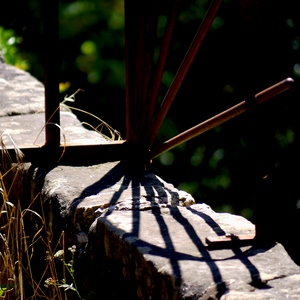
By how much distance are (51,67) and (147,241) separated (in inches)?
35.8

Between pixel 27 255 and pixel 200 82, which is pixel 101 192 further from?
pixel 200 82

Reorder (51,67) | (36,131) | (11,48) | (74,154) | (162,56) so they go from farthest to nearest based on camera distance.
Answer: (11,48), (36,131), (74,154), (51,67), (162,56)

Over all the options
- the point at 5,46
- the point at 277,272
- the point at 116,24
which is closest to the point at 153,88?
the point at 277,272

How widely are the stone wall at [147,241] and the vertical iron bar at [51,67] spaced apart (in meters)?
0.14

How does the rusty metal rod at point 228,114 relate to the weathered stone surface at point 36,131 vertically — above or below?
above

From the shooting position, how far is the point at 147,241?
72.1 inches

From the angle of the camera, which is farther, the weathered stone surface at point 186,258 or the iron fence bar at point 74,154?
the iron fence bar at point 74,154

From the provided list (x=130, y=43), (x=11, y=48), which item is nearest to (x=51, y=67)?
(x=130, y=43)

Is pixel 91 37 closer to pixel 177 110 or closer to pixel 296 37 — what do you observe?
pixel 177 110

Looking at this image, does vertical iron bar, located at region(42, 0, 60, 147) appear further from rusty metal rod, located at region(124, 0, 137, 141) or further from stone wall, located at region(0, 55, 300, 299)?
rusty metal rod, located at region(124, 0, 137, 141)

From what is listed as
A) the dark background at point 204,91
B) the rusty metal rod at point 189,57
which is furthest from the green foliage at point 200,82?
the rusty metal rod at point 189,57

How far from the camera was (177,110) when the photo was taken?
14.1 ft

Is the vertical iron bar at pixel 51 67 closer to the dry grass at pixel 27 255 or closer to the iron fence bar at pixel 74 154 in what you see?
the iron fence bar at pixel 74 154

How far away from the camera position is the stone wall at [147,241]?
1585mm
